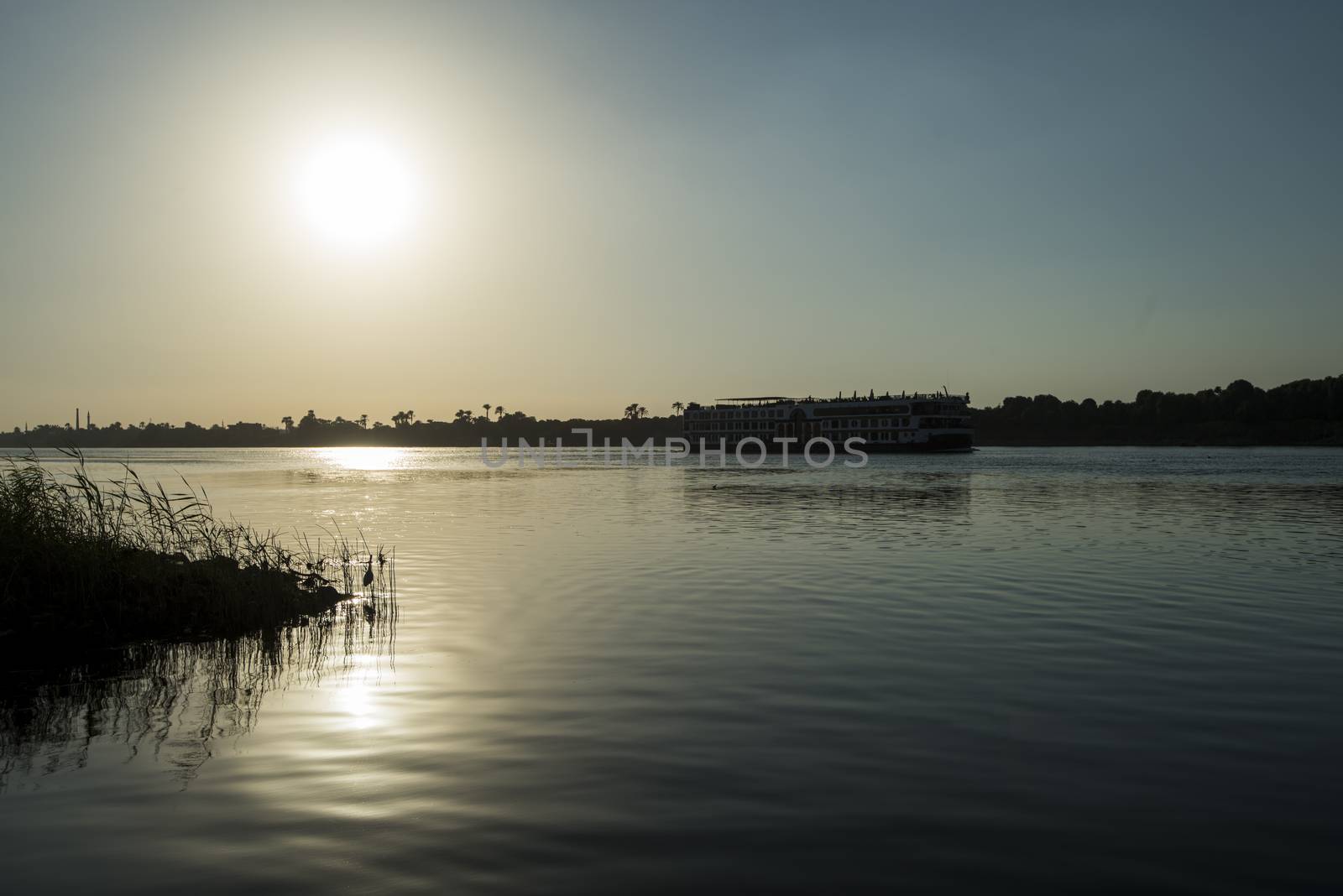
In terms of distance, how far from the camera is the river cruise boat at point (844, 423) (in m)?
161

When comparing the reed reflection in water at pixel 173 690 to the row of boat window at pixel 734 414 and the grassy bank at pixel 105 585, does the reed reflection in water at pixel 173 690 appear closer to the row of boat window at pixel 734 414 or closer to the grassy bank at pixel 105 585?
the grassy bank at pixel 105 585

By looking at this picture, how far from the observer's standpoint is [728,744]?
10.1 metres

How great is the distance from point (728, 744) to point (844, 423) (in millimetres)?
163002

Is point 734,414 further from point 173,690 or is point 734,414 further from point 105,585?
point 173,690

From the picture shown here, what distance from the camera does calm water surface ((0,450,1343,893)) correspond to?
23.7 feet

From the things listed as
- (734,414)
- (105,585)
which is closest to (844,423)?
(734,414)

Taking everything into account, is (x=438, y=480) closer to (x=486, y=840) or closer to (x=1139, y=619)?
(x=1139, y=619)

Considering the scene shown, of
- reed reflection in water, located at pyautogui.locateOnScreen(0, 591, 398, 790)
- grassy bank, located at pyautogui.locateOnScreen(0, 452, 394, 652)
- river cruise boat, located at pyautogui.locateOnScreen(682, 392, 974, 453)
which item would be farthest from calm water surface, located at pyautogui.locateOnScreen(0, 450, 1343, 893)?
river cruise boat, located at pyautogui.locateOnScreen(682, 392, 974, 453)

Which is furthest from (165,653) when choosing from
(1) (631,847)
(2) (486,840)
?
(1) (631,847)

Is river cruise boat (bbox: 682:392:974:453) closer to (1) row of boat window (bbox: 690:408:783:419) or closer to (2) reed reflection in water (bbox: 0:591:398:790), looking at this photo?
(1) row of boat window (bbox: 690:408:783:419)

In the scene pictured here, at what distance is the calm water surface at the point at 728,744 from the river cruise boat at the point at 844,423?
141 m

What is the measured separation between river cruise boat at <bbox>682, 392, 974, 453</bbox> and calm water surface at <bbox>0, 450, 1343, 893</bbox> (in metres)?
141

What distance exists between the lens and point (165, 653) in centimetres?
1520

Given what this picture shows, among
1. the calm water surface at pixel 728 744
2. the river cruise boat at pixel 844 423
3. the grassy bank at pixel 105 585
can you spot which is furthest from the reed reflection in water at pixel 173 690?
the river cruise boat at pixel 844 423
